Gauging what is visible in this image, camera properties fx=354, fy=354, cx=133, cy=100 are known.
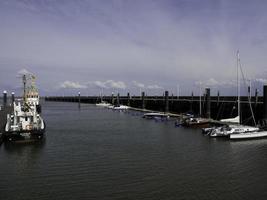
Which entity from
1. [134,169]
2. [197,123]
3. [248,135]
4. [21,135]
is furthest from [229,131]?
[21,135]

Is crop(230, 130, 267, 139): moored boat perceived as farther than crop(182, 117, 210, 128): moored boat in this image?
No

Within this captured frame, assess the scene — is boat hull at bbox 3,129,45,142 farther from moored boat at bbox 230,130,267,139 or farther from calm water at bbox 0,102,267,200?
moored boat at bbox 230,130,267,139

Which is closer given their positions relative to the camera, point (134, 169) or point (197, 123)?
point (134, 169)

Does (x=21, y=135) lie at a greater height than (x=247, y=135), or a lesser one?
greater

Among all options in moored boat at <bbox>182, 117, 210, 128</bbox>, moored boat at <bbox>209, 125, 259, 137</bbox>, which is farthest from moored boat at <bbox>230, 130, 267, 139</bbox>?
moored boat at <bbox>182, 117, 210, 128</bbox>

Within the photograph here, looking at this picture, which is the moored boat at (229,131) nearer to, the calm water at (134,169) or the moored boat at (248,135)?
the moored boat at (248,135)

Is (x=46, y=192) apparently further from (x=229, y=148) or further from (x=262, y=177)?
(x=229, y=148)

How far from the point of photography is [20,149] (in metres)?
44.2

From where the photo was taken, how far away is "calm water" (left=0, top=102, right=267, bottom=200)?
26.1 metres

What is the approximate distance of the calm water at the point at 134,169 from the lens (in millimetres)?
26094

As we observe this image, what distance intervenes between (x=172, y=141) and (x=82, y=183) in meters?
24.9

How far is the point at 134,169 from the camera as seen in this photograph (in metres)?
32.9

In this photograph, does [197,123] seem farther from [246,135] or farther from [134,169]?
[134,169]

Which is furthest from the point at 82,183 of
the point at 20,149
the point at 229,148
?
the point at 229,148
